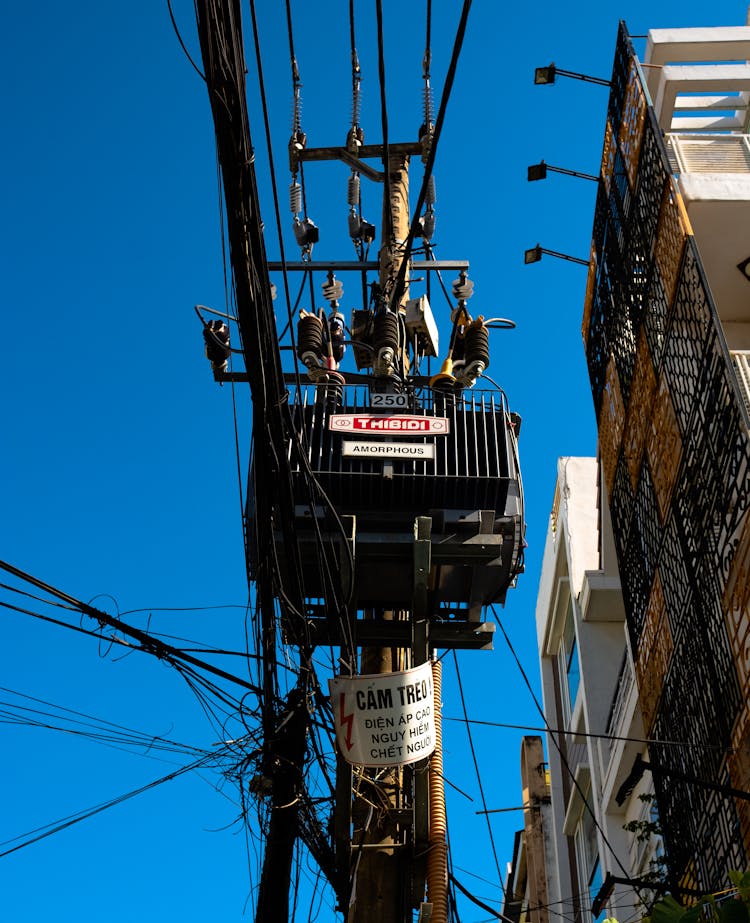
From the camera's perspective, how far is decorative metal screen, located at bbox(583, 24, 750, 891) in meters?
9.48

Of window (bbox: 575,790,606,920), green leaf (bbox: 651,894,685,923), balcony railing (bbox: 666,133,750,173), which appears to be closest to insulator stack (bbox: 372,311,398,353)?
green leaf (bbox: 651,894,685,923)

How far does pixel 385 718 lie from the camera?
258 inches

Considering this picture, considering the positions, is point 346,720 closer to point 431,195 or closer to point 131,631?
point 131,631

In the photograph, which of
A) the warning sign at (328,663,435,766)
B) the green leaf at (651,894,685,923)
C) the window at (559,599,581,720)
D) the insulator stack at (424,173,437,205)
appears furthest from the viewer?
the window at (559,599,581,720)

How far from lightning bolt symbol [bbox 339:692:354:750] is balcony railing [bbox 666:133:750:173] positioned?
30.4 feet

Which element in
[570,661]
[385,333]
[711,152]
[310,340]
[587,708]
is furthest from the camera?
[570,661]

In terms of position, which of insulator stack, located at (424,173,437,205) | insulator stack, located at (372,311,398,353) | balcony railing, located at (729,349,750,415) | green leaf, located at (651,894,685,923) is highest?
insulator stack, located at (424,173,437,205)

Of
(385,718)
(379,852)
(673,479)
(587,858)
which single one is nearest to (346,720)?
(385,718)

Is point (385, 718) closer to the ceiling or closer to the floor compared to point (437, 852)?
closer to the ceiling

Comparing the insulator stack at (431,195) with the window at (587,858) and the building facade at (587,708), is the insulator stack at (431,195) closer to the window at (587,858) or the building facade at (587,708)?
the building facade at (587,708)

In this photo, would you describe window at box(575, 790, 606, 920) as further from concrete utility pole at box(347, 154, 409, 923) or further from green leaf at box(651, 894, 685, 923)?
green leaf at box(651, 894, 685, 923)

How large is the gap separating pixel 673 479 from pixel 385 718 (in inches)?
228

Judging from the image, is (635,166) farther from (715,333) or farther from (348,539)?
(348,539)

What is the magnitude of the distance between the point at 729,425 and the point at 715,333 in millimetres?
959
